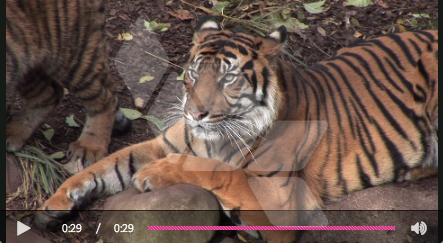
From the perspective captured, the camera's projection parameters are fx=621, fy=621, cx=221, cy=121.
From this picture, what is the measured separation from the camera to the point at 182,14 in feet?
17.9

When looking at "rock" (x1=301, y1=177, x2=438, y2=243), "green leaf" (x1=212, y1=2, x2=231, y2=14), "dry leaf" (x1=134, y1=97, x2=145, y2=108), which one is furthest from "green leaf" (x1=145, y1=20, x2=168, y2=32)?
"rock" (x1=301, y1=177, x2=438, y2=243)

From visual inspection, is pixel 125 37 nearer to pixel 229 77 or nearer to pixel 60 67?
pixel 60 67

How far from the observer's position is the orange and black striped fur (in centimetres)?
349

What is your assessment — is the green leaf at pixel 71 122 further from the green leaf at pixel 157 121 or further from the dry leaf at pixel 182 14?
the dry leaf at pixel 182 14

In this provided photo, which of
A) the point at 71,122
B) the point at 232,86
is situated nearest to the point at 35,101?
the point at 71,122

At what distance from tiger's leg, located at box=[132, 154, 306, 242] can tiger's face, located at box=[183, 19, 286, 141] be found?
184mm

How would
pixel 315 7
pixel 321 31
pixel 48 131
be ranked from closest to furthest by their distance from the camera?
1. pixel 48 131
2. pixel 321 31
3. pixel 315 7

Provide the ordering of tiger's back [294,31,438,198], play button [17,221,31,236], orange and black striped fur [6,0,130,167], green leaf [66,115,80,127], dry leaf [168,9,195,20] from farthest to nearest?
dry leaf [168,9,195,20] < green leaf [66,115,80,127] < tiger's back [294,31,438,198] < orange and black striped fur [6,0,130,167] < play button [17,221,31,236]

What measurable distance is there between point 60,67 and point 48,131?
23.2 inches

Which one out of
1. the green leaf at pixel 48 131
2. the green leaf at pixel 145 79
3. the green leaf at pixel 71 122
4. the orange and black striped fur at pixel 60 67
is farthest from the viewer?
the green leaf at pixel 145 79

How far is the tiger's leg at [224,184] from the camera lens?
3.40 m

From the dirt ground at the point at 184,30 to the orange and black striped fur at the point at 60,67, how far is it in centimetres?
54

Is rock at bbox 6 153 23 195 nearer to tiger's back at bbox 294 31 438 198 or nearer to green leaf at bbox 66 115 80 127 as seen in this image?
green leaf at bbox 66 115 80 127

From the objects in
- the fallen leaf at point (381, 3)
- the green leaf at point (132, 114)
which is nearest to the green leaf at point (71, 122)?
the green leaf at point (132, 114)
